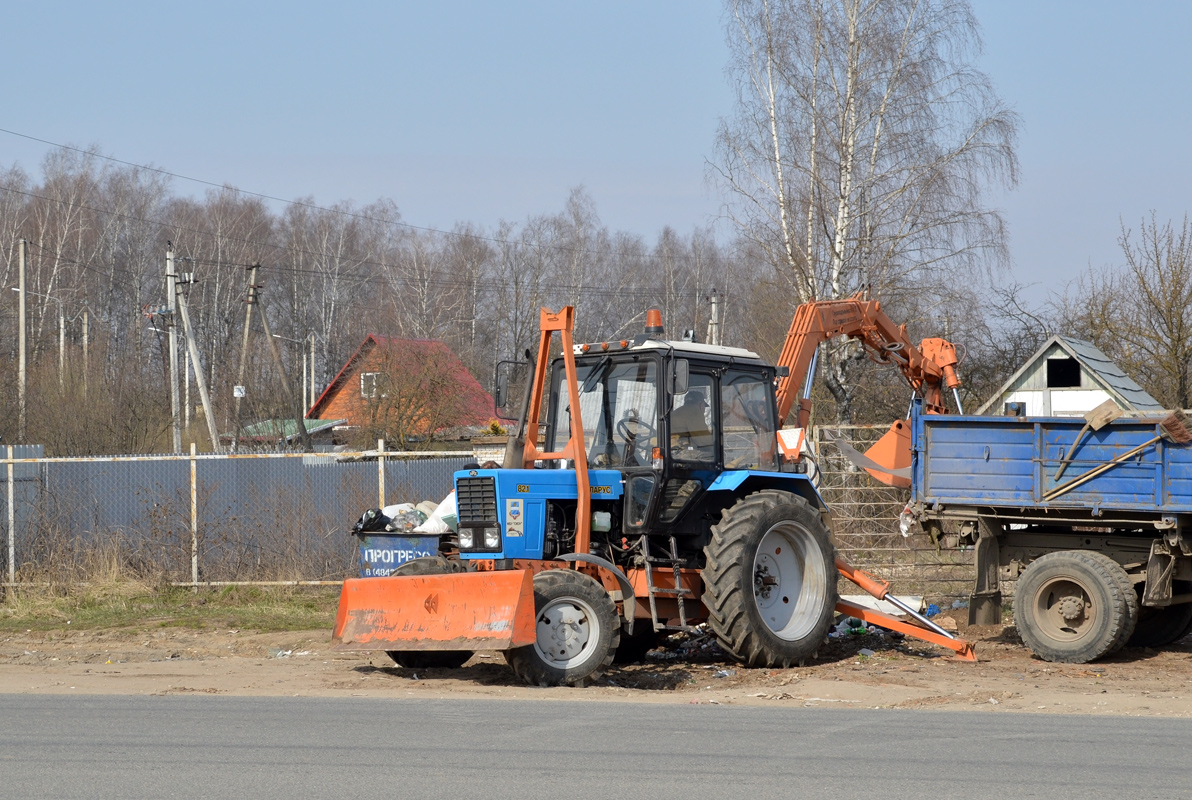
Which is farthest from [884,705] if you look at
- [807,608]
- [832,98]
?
[832,98]

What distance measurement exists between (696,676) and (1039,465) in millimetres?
3454

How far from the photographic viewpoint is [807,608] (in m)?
→ 9.93

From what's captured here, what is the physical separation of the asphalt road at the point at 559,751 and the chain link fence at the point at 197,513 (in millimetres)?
6781

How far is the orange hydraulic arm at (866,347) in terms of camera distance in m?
11.9

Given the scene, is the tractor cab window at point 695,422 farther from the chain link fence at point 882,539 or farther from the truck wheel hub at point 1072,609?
the chain link fence at point 882,539

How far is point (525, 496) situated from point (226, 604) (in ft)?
20.3

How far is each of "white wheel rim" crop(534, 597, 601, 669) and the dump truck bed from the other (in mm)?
3820

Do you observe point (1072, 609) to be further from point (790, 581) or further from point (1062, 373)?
point (1062, 373)

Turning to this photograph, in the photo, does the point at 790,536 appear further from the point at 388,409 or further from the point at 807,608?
the point at 388,409

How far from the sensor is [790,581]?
392 inches

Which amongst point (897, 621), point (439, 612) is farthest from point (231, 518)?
point (897, 621)

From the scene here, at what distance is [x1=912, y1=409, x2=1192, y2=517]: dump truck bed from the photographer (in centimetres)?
956

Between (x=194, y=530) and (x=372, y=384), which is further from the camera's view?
(x=372, y=384)

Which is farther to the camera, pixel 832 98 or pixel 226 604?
pixel 832 98
